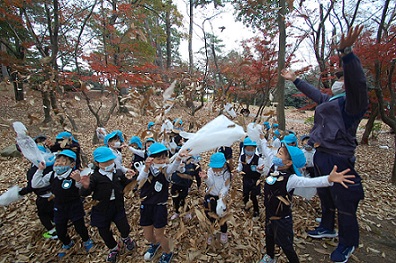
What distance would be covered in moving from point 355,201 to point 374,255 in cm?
106

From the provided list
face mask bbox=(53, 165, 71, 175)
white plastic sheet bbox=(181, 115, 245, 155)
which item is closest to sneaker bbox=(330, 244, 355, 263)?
white plastic sheet bbox=(181, 115, 245, 155)

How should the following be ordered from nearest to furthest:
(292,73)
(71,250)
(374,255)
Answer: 1. (292,73)
2. (374,255)
3. (71,250)

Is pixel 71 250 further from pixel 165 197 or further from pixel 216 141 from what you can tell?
pixel 216 141

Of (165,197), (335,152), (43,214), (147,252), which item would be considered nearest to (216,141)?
(165,197)

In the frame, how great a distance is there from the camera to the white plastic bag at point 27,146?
2.70m

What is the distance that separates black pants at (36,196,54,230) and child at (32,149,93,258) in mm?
289

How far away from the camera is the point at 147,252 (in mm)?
2756

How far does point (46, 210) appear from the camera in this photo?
3020 mm

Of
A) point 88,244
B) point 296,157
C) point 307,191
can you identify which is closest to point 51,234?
point 88,244

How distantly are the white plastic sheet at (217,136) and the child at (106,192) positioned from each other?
39.1 inches

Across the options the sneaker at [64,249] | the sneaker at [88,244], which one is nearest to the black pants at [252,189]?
the sneaker at [88,244]

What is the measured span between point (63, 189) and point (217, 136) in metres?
2.12

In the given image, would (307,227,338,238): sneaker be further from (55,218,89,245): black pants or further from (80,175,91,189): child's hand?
(55,218,89,245): black pants

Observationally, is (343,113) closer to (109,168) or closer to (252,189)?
(252,189)
